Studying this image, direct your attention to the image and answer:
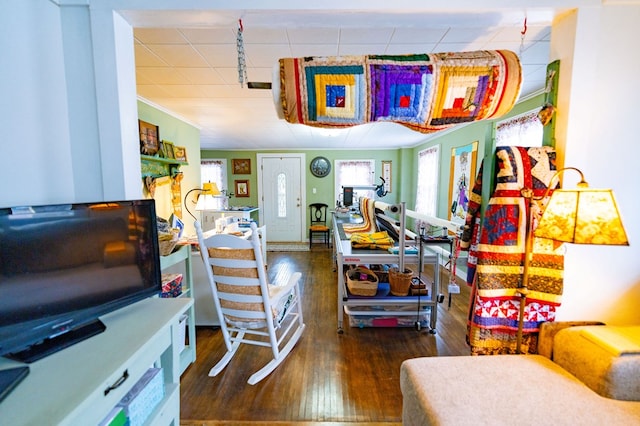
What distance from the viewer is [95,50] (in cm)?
115

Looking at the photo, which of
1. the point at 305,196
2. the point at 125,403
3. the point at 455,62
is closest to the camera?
the point at 125,403

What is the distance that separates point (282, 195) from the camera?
6.08 meters

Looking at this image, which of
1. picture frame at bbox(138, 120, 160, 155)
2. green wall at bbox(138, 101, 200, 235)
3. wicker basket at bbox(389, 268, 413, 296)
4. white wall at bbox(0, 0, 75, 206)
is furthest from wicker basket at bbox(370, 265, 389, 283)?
picture frame at bbox(138, 120, 160, 155)

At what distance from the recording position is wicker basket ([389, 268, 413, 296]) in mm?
2209

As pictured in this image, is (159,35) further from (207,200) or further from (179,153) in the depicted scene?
(179,153)

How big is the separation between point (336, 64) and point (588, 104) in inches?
45.4

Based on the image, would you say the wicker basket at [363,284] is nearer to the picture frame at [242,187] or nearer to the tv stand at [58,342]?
the tv stand at [58,342]

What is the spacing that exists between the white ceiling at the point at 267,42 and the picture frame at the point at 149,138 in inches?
11.4

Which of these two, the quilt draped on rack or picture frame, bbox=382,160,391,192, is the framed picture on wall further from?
the quilt draped on rack

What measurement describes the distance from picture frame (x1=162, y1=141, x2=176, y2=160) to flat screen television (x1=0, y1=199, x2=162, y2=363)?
2436 mm

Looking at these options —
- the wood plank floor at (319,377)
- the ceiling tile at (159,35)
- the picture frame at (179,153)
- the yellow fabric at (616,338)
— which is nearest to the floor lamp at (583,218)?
the yellow fabric at (616,338)

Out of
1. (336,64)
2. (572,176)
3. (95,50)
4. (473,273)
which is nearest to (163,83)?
(95,50)

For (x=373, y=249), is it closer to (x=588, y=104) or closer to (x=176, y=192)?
(x=588, y=104)

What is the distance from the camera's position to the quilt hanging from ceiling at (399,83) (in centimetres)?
111
